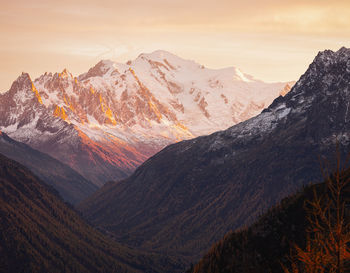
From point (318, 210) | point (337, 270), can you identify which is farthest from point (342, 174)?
point (337, 270)

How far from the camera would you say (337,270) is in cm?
4800

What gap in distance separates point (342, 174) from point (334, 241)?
5.57m

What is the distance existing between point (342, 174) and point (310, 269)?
865 cm

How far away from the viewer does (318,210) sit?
165 feet

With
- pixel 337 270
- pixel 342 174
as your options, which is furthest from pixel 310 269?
pixel 342 174

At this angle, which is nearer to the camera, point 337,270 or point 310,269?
point 337,270

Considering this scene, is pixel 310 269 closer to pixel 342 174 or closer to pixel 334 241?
pixel 334 241

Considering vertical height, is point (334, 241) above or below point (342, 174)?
below

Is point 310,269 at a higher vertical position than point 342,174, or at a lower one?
lower

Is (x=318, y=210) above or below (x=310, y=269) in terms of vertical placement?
above

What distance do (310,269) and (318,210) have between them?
17.2 ft

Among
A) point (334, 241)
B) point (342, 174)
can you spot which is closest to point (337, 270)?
point (334, 241)

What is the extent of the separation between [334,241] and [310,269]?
3.60m

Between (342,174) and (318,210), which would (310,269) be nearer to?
(318,210)
